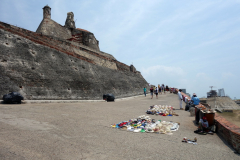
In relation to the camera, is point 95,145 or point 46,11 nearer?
point 95,145

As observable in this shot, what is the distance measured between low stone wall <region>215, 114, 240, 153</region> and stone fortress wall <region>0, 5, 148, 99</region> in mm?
10555

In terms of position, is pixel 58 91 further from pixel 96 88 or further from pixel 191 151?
pixel 191 151

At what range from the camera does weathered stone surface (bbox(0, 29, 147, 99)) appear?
10570 mm

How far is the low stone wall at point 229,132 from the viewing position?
421cm

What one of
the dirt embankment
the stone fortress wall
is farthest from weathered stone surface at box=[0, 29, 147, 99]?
the dirt embankment

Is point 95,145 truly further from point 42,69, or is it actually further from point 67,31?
point 67,31

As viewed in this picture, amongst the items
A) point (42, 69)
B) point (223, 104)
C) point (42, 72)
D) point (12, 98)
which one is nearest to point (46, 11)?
point (42, 69)

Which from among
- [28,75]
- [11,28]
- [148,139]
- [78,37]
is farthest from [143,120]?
[78,37]

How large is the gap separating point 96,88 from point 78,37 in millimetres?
21780

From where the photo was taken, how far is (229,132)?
4.70 meters

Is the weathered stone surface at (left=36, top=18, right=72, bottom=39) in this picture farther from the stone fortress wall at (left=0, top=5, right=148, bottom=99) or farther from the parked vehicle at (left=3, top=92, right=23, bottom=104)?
the parked vehicle at (left=3, top=92, right=23, bottom=104)

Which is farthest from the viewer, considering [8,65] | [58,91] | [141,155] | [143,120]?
[58,91]

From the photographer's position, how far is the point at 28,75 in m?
11.4

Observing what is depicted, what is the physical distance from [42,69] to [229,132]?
12378mm
